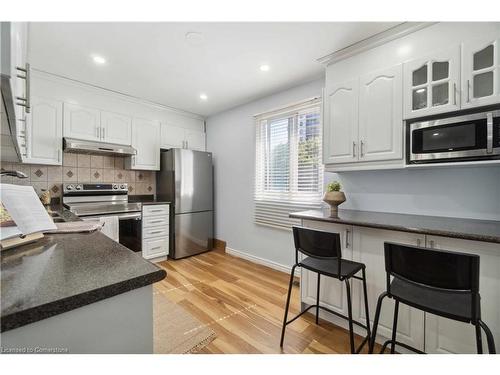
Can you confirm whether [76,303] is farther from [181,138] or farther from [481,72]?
[181,138]

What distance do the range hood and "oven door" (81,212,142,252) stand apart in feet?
2.86

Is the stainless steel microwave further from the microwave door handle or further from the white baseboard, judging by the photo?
the white baseboard

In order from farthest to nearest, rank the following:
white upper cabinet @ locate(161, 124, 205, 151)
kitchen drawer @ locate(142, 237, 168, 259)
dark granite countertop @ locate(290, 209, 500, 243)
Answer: white upper cabinet @ locate(161, 124, 205, 151)
kitchen drawer @ locate(142, 237, 168, 259)
dark granite countertop @ locate(290, 209, 500, 243)

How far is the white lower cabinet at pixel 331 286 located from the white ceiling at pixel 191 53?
1.60 meters

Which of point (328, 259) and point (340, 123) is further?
point (340, 123)

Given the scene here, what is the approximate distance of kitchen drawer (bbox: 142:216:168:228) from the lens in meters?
3.26

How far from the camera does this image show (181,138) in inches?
155

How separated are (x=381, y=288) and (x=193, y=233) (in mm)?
2774

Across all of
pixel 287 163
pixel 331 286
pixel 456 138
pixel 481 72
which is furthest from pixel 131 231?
pixel 481 72

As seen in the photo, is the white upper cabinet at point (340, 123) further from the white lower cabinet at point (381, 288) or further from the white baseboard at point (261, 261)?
the white baseboard at point (261, 261)

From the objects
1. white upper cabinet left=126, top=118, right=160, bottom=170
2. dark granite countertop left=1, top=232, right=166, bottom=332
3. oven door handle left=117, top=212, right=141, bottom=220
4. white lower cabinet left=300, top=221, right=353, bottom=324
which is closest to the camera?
dark granite countertop left=1, top=232, right=166, bottom=332

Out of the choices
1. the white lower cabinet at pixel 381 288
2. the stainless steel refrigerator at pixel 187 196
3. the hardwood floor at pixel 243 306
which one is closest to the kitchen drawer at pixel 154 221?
the stainless steel refrigerator at pixel 187 196

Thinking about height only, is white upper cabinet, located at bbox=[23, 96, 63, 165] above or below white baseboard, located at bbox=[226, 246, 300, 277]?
above

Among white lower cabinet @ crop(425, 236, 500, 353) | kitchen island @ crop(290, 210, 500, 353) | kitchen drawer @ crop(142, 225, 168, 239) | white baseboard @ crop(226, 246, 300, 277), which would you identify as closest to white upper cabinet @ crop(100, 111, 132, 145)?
kitchen drawer @ crop(142, 225, 168, 239)
